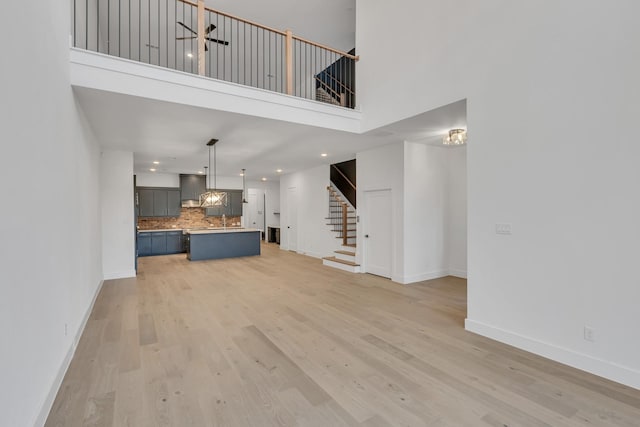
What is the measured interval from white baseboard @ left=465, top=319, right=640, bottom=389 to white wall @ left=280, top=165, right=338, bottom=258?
4.93m

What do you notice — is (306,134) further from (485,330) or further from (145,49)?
(145,49)

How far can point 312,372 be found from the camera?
8.65 feet

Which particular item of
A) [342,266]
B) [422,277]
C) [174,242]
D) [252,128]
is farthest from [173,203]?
[422,277]

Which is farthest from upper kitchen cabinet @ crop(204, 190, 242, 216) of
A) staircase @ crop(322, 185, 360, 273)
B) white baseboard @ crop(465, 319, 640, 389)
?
white baseboard @ crop(465, 319, 640, 389)

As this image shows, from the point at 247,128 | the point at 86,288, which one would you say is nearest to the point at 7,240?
the point at 86,288

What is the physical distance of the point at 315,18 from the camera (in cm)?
671

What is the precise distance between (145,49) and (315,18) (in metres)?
4.44

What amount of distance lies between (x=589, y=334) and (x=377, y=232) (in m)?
4.01

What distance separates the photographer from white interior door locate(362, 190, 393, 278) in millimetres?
6211

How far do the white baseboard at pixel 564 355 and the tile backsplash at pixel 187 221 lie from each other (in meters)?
9.53

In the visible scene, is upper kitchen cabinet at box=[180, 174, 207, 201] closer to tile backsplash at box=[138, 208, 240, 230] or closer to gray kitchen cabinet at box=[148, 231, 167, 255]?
tile backsplash at box=[138, 208, 240, 230]

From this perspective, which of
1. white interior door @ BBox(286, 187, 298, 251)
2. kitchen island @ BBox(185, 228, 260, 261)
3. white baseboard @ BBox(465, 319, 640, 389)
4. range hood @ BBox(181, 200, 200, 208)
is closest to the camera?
white baseboard @ BBox(465, 319, 640, 389)

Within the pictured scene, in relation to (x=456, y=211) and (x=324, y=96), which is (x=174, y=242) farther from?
(x=456, y=211)

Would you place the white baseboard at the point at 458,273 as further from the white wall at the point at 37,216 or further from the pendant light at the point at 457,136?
the white wall at the point at 37,216
